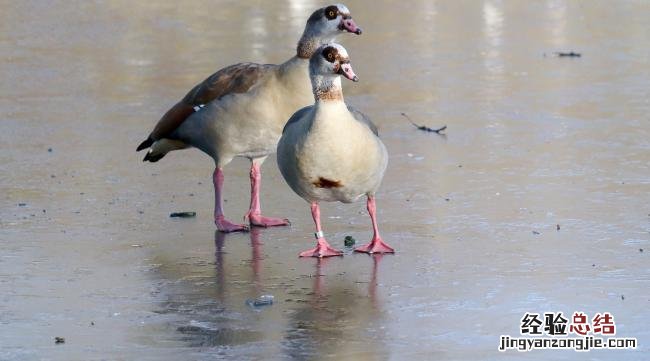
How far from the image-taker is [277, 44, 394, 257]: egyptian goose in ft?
24.8

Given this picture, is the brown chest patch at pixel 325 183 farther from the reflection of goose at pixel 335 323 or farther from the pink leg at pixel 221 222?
the pink leg at pixel 221 222

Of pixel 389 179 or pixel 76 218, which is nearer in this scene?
pixel 76 218

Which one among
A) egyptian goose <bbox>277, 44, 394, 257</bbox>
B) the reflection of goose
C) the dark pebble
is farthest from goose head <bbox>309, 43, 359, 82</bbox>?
the dark pebble

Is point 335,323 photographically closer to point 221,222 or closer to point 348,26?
point 221,222

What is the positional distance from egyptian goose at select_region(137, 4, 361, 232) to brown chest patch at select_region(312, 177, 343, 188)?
3.36ft

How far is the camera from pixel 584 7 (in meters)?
20.2

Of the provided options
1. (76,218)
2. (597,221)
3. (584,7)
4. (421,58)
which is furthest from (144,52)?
(597,221)

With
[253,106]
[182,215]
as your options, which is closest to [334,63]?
[253,106]

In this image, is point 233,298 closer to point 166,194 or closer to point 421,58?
point 166,194

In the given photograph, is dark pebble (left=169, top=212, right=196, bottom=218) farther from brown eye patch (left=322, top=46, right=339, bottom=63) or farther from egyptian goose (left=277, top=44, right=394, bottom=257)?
brown eye patch (left=322, top=46, right=339, bottom=63)

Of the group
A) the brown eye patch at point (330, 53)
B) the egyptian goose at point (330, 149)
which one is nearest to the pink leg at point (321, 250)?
the egyptian goose at point (330, 149)

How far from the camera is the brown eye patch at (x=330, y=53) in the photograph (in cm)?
772

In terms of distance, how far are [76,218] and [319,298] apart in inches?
93.7

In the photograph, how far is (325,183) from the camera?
770cm
